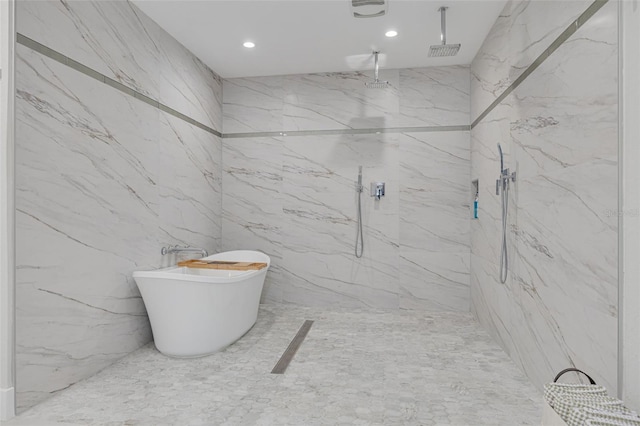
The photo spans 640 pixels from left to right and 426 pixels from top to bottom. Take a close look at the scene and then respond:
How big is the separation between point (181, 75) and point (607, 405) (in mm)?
3699

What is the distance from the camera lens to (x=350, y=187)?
4.15 meters

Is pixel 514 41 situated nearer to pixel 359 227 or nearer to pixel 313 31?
pixel 313 31

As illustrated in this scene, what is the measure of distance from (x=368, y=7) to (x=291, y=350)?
8.32 feet

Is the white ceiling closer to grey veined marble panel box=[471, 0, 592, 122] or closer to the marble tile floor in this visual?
grey veined marble panel box=[471, 0, 592, 122]

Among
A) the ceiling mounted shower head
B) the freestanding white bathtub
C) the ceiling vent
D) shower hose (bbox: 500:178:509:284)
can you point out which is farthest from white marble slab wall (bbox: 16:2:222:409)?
shower hose (bbox: 500:178:509:284)

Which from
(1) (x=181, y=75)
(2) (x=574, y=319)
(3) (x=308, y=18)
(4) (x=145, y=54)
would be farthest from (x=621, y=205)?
(1) (x=181, y=75)

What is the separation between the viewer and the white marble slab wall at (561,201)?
150cm

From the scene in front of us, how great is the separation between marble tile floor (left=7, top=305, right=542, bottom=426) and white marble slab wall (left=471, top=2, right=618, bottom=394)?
300mm

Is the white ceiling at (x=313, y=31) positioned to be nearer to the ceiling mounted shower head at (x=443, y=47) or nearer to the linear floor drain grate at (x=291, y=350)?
the ceiling mounted shower head at (x=443, y=47)

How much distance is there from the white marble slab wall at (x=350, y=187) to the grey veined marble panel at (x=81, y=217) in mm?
1196

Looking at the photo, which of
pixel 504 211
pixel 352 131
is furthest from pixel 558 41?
pixel 352 131

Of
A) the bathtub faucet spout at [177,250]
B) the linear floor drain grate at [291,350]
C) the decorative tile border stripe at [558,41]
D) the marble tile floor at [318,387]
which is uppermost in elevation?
the decorative tile border stripe at [558,41]

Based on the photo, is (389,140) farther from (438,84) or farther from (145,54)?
(145,54)

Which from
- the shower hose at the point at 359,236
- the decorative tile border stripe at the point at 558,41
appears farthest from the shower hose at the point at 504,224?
the shower hose at the point at 359,236
